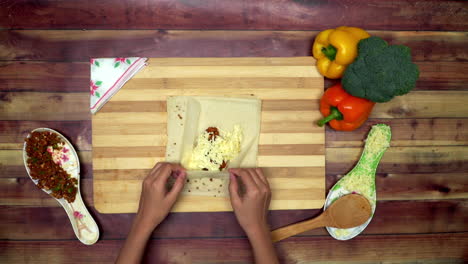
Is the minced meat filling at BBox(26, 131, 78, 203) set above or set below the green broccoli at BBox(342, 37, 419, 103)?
below

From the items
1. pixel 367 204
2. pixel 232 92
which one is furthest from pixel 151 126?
pixel 367 204

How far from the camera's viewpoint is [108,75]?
1182 mm

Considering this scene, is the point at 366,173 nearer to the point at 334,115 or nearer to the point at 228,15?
the point at 334,115

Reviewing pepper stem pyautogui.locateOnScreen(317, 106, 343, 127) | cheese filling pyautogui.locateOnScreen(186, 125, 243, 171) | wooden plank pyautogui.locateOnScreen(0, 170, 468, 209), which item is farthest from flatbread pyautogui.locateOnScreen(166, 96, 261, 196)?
pepper stem pyautogui.locateOnScreen(317, 106, 343, 127)

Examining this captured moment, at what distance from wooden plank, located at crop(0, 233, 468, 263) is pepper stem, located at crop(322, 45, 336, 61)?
0.78 m

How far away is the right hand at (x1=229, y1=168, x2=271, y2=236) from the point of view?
3.76ft

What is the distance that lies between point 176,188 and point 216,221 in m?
0.27

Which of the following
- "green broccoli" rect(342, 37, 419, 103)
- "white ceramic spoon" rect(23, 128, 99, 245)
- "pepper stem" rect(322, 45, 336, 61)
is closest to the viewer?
"green broccoli" rect(342, 37, 419, 103)

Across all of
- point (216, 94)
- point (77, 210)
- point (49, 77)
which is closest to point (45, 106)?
point (49, 77)

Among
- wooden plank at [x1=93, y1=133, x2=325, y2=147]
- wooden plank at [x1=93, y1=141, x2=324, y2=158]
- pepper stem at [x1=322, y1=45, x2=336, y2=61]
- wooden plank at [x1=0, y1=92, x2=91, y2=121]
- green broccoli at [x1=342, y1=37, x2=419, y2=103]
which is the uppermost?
pepper stem at [x1=322, y1=45, x2=336, y2=61]

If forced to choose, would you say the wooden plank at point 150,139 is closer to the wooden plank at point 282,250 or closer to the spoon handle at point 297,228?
the spoon handle at point 297,228

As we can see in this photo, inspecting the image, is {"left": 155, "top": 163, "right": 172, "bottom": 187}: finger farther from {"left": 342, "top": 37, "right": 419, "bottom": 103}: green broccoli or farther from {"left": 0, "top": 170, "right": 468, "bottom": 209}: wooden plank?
{"left": 342, "top": 37, "right": 419, "bottom": 103}: green broccoli

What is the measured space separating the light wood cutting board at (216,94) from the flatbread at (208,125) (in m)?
0.03

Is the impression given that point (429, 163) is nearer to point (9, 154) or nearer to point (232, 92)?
point (232, 92)
